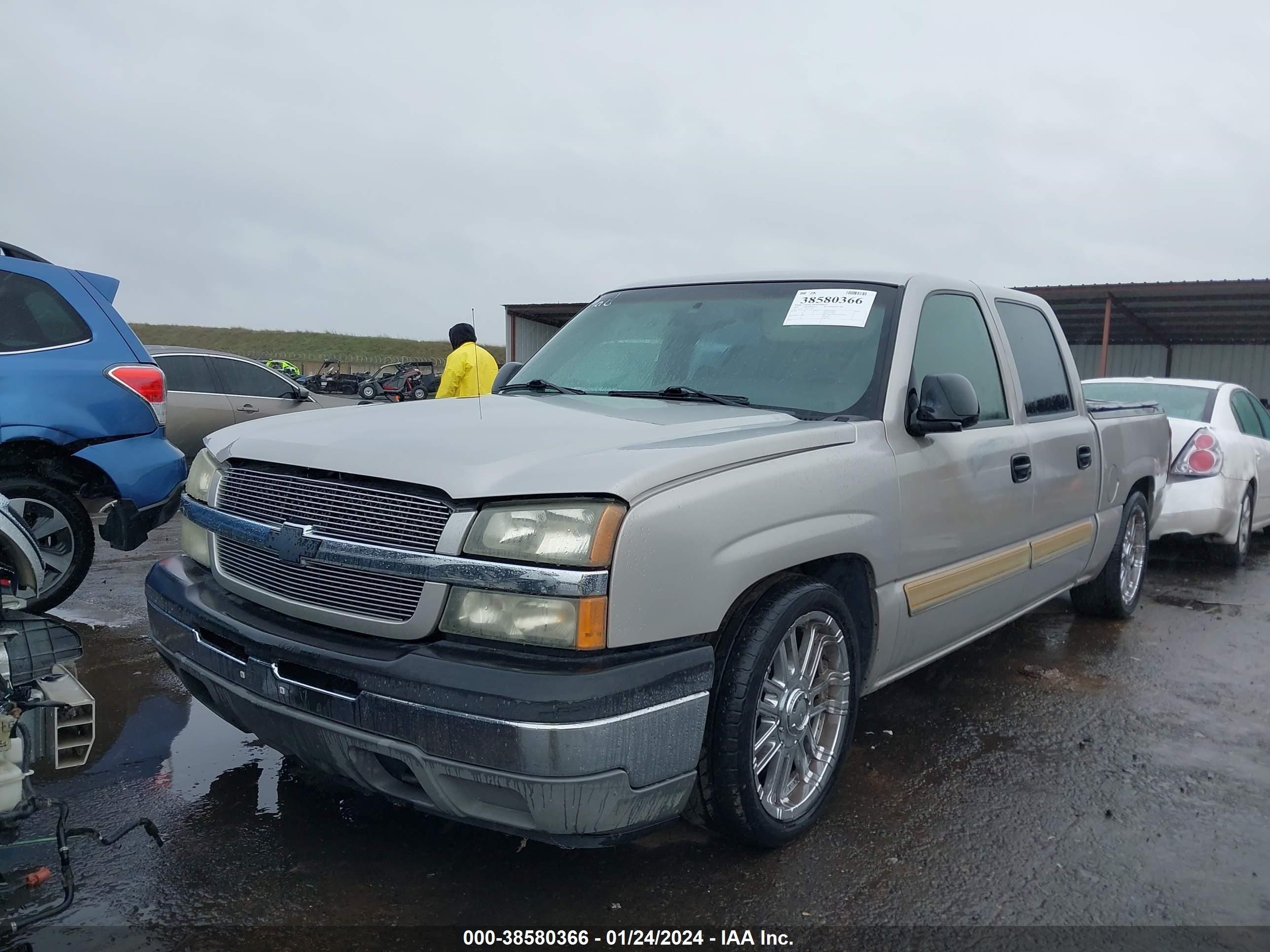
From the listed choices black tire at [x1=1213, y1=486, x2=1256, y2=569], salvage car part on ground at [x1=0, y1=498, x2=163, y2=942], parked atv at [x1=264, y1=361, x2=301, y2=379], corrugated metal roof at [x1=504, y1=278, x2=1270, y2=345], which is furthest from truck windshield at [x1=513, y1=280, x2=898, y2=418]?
parked atv at [x1=264, y1=361, x2=301, y2=379]

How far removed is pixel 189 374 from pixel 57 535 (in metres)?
5.96

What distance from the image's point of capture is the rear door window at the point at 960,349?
362cm

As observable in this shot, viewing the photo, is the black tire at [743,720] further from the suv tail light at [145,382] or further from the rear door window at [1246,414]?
the rear door window at [1246,414]

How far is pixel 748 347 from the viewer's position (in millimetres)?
3627

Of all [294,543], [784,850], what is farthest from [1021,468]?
[294,543]

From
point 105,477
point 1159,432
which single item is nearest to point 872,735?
point 1159,432

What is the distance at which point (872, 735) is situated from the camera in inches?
148

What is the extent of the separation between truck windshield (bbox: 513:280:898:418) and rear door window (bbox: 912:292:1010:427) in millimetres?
191

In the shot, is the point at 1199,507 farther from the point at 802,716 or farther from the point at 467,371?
the point at 467,371

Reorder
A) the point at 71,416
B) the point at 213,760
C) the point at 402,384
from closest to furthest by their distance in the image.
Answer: the point at 213,760
the point at 71,416
the point at 402,384

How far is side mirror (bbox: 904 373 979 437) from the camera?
3.23 meters

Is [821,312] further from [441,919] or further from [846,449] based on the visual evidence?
[441,919]

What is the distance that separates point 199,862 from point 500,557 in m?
1.32

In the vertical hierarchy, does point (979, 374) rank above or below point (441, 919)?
above
